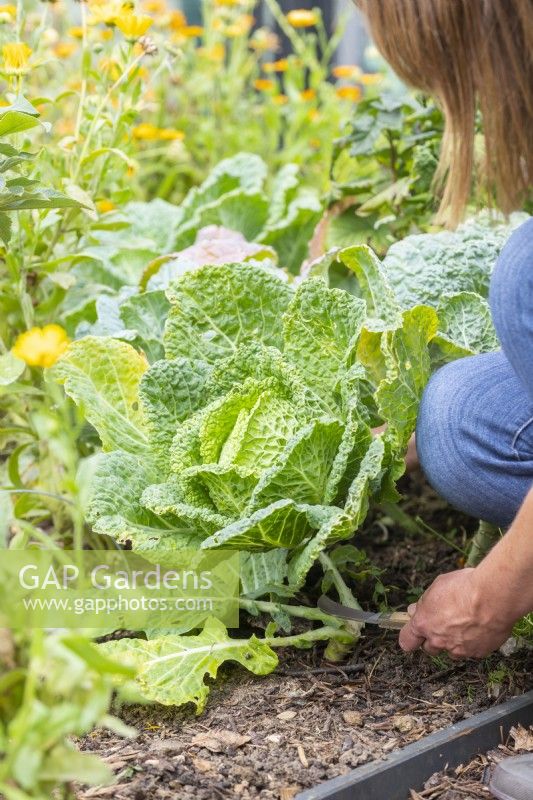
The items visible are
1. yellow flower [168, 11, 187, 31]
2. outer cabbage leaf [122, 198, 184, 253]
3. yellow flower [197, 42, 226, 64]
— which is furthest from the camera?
yellow flower [197, 42, 226, 64]

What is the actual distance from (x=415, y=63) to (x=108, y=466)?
2.51 feet

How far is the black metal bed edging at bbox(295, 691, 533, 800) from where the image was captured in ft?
3.84

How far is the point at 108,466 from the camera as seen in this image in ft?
4.94

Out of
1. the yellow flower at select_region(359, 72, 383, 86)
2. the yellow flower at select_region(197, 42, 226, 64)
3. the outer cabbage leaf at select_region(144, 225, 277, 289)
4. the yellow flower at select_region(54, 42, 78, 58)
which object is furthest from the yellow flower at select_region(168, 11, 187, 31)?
the outer cabbage leaf at select_region(144, 225, 277, 289)

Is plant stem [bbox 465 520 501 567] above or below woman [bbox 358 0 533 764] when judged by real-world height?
below

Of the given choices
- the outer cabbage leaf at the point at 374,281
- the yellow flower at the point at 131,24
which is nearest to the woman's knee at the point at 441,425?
the outer cabbage leaf at the point at 374,281

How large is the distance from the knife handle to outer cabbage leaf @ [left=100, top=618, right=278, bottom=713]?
0.60ft

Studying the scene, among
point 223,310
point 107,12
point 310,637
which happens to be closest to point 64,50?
point 107,12

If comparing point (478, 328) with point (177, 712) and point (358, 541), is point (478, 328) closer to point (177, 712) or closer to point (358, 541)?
A: point (358, 541)

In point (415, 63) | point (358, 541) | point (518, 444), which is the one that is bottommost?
point (358, 541)

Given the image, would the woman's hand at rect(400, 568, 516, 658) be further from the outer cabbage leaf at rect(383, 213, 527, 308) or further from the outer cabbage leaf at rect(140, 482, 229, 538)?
the outer cabbage leaf at rect(383, 213, 527, 308)

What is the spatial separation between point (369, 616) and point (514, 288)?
0.56 metres

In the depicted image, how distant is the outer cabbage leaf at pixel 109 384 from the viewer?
160cm

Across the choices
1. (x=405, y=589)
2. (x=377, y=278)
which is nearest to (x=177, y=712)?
(x=405, y=589)
